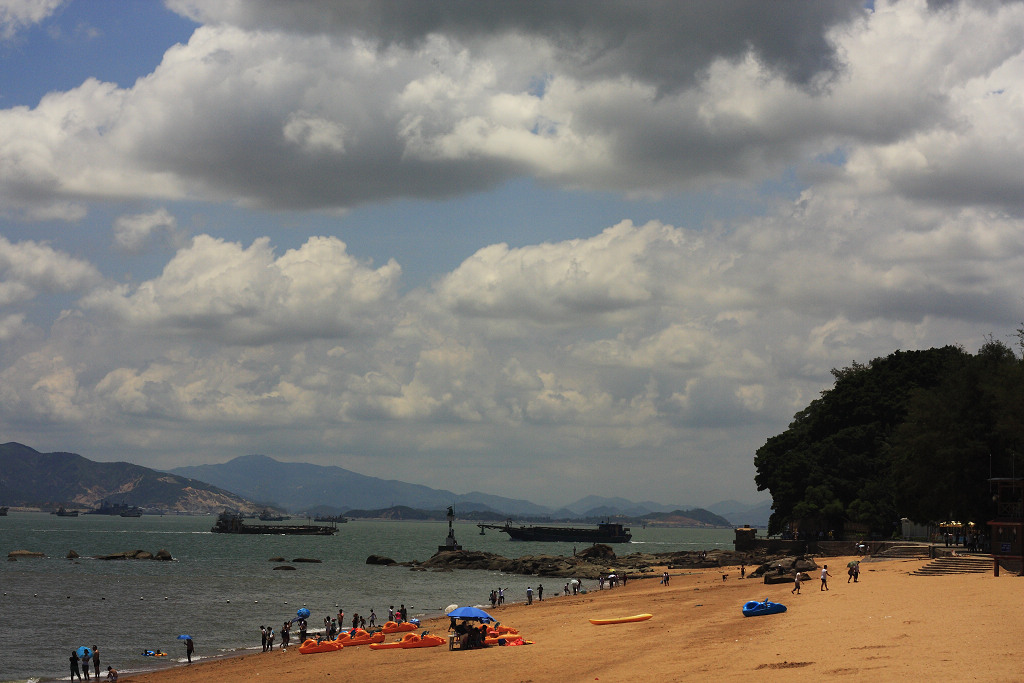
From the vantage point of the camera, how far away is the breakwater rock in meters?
98.8

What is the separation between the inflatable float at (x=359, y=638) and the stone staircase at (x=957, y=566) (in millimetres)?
30045

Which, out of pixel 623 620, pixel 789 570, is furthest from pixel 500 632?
pixel 789 570

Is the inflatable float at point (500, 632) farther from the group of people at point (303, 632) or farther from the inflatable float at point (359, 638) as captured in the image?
the group of people at point (303, 632)

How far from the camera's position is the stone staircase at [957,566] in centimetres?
4909

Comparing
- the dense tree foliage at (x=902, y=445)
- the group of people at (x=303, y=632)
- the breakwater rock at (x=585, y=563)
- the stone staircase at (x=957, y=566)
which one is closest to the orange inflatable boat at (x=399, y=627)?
the group of people at (x=303, y=632)

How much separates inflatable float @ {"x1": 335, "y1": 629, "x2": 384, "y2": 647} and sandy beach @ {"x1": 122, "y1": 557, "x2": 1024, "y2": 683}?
1.41m

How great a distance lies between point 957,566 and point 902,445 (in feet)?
73.4

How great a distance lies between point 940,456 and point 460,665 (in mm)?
40400

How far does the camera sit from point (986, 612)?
32.2 metres

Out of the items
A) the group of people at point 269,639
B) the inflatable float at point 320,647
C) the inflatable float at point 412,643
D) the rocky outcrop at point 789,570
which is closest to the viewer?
the inflatable float at point 412,643

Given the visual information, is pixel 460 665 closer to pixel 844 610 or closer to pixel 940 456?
pixel 844 610

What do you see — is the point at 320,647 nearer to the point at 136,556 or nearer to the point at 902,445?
the point at 902,445

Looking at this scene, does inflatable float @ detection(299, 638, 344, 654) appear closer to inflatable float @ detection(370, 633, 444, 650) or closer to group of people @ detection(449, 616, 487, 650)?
inflatable float @ detection(370, 633, 444, 650)

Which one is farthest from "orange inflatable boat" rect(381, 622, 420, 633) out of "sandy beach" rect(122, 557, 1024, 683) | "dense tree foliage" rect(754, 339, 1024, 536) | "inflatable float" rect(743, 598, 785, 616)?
"dense tree foliage" rect(754, 339, 1024, 536)
